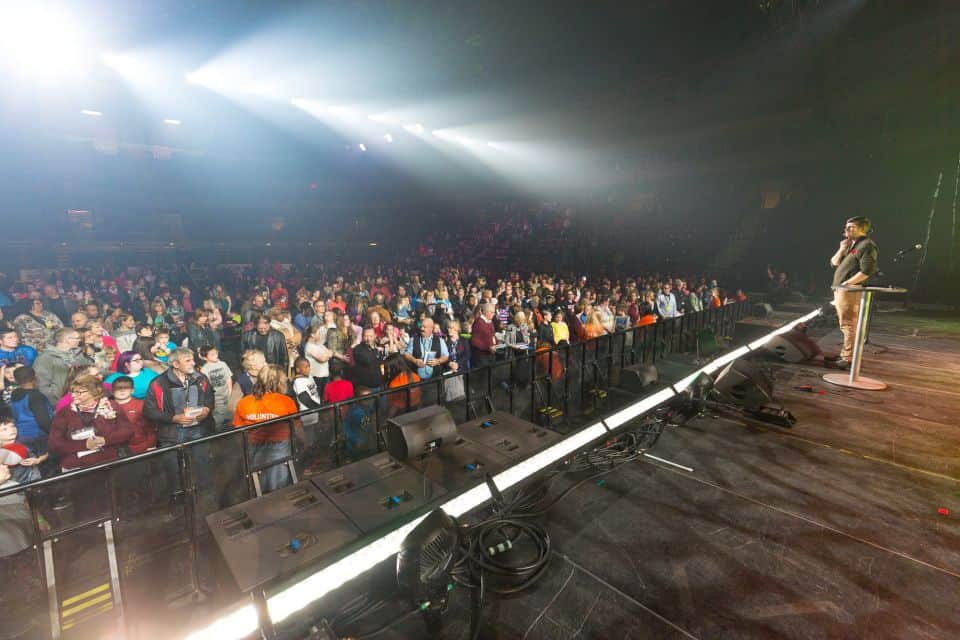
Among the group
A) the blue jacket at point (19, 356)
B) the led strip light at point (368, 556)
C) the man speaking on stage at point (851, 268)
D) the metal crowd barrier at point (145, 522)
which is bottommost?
the metal crowd barrier at point (145, 522)

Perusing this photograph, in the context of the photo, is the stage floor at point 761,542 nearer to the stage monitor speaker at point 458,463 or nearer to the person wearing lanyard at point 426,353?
the stage monitor speaker at point 458,463

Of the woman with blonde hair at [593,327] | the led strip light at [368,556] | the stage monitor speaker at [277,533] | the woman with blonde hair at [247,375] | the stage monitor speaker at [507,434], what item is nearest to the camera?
the led strip light at [368,556]

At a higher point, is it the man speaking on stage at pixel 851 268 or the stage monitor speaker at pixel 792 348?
the man speaking on stage at pixel 851 268

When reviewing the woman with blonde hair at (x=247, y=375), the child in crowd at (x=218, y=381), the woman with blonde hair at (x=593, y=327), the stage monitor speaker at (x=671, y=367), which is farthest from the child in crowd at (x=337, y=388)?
the woman with blonde hair at (x=593, y=327)

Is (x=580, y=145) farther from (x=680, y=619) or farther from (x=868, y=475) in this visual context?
(x=680, y=619)

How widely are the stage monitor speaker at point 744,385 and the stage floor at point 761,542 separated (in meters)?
0.27

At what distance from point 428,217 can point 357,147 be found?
7248 mm

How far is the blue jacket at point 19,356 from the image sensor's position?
200 inches

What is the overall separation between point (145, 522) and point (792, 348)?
8.52m

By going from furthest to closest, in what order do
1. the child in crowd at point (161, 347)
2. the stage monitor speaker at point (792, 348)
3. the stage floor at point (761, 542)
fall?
the stage monitor speaker at point (792, 348) → the child in crowd at point (161, 347) → the stage floor at point (761, 542)

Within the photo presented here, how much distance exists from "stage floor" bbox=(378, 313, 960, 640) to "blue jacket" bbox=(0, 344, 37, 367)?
6323mm

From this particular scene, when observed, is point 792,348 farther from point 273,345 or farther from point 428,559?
point 273,345

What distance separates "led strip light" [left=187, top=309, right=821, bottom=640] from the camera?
1.42 meters

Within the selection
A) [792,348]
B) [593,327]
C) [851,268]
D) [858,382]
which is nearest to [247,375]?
[593,327]
